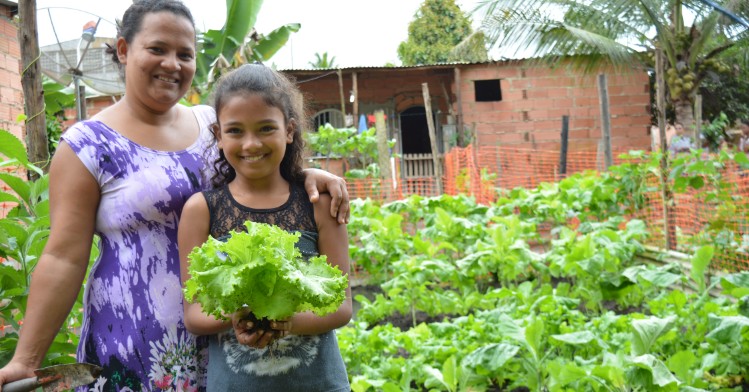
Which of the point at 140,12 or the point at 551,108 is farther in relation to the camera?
the point at 551,108

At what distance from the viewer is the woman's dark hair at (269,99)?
1.94 meters

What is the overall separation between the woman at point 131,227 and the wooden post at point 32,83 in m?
0.98

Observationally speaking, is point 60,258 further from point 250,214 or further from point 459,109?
point 459,109

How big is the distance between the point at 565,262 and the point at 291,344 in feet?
13.6

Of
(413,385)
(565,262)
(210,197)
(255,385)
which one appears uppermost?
(210,197)

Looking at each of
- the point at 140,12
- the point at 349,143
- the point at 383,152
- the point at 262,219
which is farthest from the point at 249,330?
the point at 349,143

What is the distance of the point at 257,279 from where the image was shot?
5.22 feet

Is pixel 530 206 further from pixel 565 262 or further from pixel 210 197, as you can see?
pixel 210 197

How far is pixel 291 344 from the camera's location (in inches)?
76.4

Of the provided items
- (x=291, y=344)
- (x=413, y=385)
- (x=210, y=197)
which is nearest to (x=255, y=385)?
(x=291, y=344)

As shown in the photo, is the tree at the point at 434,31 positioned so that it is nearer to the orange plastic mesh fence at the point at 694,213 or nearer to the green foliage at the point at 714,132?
the green foliage at the point at 714,132

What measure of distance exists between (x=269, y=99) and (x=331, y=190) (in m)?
0.31

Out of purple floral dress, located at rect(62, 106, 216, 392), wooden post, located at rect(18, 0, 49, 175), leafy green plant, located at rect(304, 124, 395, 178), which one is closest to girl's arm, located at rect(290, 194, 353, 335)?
purple floral dress, located at rect(62, 106, 216, 392)

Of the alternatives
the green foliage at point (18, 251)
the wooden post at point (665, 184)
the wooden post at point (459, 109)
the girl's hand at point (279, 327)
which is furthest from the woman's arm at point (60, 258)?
the wooden post at point (459, 109)
